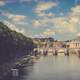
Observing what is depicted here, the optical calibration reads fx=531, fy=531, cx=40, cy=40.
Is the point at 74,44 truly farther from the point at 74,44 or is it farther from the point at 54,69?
the point at 54,69

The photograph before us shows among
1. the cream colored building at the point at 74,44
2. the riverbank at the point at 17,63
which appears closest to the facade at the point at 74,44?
the cream colored building at the point at 74,44

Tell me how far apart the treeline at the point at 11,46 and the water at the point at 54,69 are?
10.3 inches

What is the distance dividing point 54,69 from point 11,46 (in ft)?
2.56

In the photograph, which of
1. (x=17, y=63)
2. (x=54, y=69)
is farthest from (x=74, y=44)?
(x=17, y=63)

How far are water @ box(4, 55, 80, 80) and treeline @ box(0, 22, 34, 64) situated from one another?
26 cm

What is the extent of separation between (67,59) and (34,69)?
52 cm

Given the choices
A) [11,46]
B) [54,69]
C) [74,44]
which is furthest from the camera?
[11,46]

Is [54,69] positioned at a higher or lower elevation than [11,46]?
lower

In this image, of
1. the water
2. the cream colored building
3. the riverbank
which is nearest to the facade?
the cream colored building

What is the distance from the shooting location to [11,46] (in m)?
7.62

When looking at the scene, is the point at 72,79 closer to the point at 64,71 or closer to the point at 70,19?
the point at 64,71

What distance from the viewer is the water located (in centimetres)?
686

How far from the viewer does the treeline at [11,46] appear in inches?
289

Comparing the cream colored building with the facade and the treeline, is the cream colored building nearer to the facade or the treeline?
the facade
